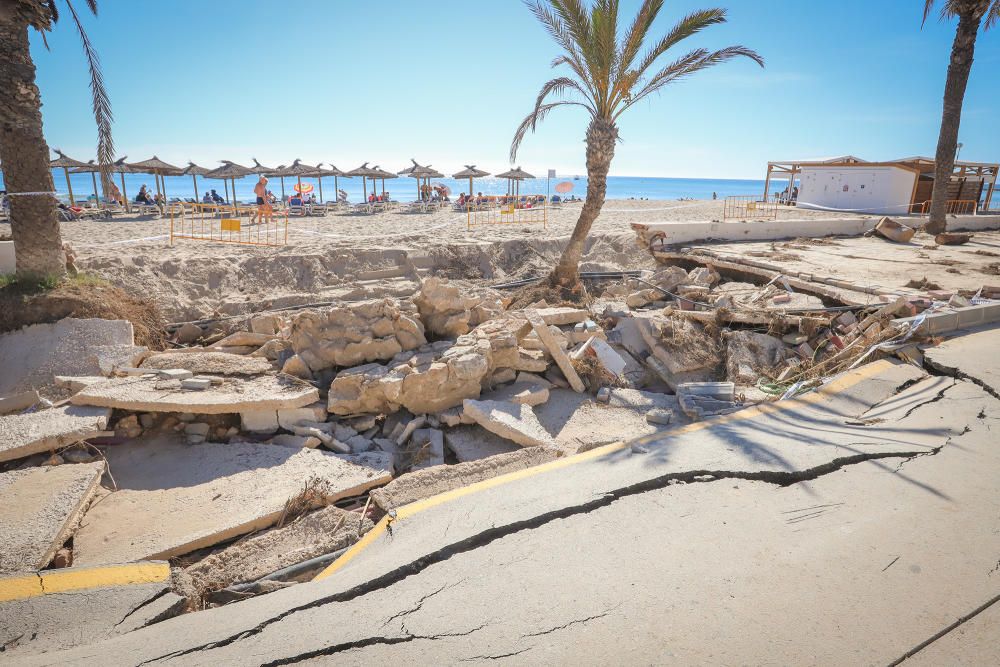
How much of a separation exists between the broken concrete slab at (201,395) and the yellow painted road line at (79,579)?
2729 mm

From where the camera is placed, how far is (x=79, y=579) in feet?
9.98

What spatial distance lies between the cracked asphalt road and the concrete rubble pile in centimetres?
94

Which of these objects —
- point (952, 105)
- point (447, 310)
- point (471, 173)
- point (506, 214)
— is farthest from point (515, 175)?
point (447, 310)

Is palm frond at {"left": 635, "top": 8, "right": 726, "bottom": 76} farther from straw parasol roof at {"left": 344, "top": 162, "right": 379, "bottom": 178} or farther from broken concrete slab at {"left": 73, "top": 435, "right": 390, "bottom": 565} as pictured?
straw parasol roof at {"left": 344, "top": 162, "right": 379, "bottom": 178}

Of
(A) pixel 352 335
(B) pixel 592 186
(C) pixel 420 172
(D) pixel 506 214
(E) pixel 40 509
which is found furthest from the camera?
(C) pixel 420 172

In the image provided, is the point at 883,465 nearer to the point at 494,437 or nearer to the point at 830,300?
the point at 494,437

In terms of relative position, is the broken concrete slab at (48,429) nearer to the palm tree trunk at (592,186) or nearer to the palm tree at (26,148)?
the palm tree at (26,148)

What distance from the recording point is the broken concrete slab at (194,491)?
4.12 meters

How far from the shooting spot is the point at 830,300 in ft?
29.7

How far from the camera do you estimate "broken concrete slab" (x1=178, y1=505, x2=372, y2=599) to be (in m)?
3.41

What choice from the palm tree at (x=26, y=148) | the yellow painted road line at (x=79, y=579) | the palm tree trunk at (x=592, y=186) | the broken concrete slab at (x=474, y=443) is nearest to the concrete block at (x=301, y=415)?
the broken concrete slab at (x=474, y=443)

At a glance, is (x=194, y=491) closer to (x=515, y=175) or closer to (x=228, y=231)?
(x=228, y=231)

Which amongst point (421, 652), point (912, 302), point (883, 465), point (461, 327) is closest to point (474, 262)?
point (461, 327)

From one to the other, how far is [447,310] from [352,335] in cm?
155
